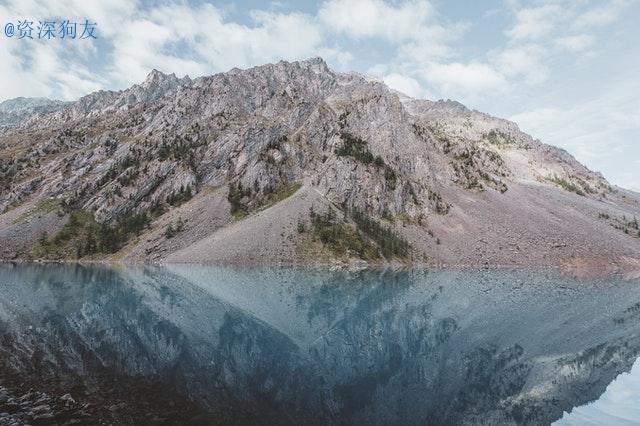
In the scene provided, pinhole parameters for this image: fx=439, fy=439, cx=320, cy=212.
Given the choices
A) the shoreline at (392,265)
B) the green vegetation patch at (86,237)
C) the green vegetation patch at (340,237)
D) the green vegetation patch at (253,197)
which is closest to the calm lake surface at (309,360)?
the shoreline at (392,265)

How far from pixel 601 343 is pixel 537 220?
14871cm

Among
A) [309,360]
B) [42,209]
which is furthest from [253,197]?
[309,360]

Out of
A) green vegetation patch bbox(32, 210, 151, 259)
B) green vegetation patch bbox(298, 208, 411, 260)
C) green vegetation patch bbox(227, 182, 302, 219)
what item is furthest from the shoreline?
green vegetation patch bbox(227, 182, 302, 219)

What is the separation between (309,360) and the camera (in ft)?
111

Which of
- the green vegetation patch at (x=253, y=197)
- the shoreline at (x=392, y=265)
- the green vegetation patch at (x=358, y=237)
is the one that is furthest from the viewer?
the green vegetation patch at (x=253, y=197)

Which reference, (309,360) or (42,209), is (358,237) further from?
(42,209)

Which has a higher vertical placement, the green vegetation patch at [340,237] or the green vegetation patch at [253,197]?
the green vegetation patch at [253,197]

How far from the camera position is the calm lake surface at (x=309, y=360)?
23453 millimetres

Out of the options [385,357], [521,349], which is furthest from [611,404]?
[385,357]

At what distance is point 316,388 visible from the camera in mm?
27219

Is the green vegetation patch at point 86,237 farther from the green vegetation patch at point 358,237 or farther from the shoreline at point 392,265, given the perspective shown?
the green vegetation patch at point 358,237

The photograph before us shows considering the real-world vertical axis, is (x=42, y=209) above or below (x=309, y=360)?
above

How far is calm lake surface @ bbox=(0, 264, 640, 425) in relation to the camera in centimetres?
2345

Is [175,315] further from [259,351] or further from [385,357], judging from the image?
[385,357]
